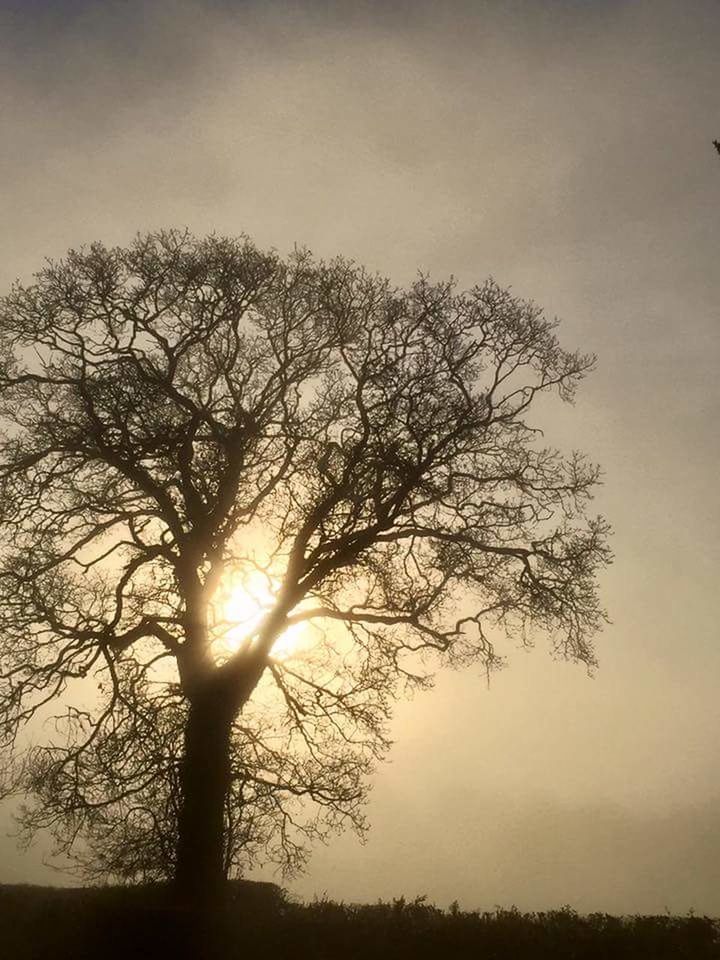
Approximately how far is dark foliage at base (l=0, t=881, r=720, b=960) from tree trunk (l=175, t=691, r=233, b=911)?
0.64m

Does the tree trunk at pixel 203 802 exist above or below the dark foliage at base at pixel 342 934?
above

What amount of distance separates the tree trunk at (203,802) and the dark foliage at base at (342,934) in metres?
0.64

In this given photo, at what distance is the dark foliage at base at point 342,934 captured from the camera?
13.0 meters

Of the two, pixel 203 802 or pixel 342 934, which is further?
pixel 203 802

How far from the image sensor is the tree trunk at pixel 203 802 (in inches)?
612

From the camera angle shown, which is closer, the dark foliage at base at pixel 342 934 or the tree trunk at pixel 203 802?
the dark foliage at base at pixel 342 934

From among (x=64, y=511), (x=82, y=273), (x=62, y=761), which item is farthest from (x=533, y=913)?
(x=82, y=273)

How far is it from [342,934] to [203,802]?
3659mm

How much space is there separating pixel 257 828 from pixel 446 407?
337 inches

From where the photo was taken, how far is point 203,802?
16203 millimetres

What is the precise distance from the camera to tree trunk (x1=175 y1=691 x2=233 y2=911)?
15.6 meters

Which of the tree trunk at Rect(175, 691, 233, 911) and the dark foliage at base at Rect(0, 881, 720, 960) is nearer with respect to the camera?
the dark foliage at base at Rect(0, 881, 720, 960)

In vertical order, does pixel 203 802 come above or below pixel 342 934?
above

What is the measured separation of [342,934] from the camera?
13656 millimetres
